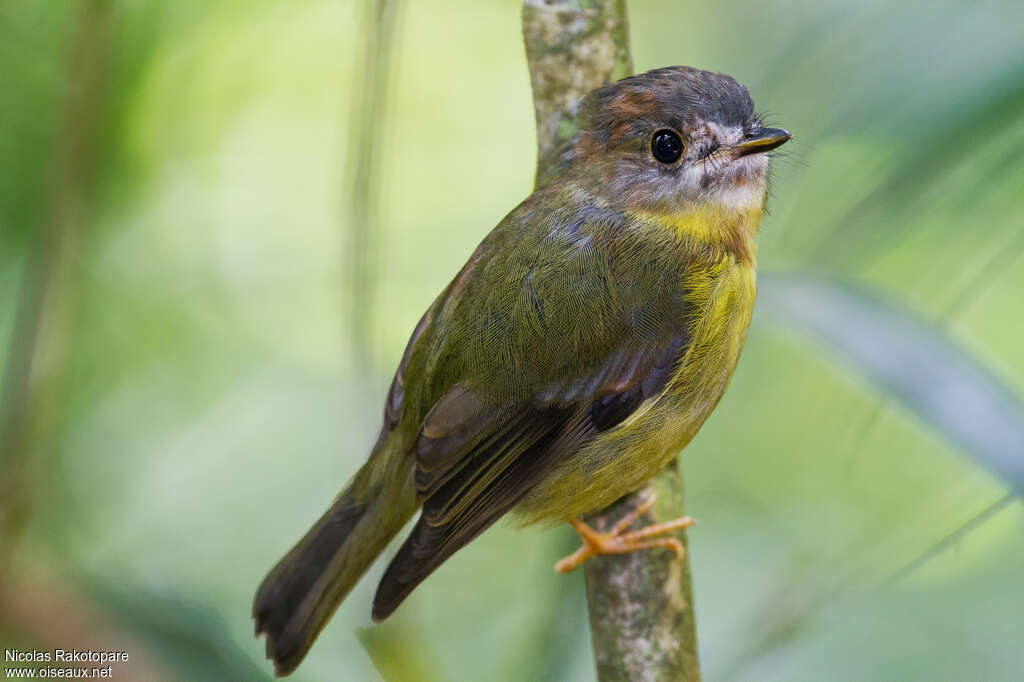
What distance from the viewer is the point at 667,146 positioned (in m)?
2.72

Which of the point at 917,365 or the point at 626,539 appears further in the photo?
the point at 626,539

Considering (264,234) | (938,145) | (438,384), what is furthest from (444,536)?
(264,234)

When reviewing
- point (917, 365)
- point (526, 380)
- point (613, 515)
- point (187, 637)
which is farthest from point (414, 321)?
point (917, 365)

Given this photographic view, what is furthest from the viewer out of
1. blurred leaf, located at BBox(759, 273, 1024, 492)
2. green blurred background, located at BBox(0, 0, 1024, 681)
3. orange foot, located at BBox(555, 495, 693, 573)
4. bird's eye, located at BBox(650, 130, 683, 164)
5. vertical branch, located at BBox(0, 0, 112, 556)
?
orange foot, located at BBox(555, 495, 693, 573)

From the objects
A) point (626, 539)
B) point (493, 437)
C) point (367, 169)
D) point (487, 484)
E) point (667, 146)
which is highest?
point (667, 146)

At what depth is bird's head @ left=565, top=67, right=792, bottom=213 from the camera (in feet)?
8.70

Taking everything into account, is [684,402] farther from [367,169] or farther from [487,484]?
Result: [367,169]

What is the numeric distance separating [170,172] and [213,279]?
517 mm

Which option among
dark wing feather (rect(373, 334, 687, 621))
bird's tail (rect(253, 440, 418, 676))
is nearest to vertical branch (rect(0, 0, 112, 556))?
bird's tail (rect(253, 440, 418, 676))

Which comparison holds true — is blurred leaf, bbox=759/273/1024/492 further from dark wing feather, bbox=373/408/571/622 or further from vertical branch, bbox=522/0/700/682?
vertical branch, bbox=522/0/700/682

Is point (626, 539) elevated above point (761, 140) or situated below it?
below

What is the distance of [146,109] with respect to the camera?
3.99m

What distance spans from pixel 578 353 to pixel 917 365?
2.64 ft

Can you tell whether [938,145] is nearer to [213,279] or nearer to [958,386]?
[958,386]
